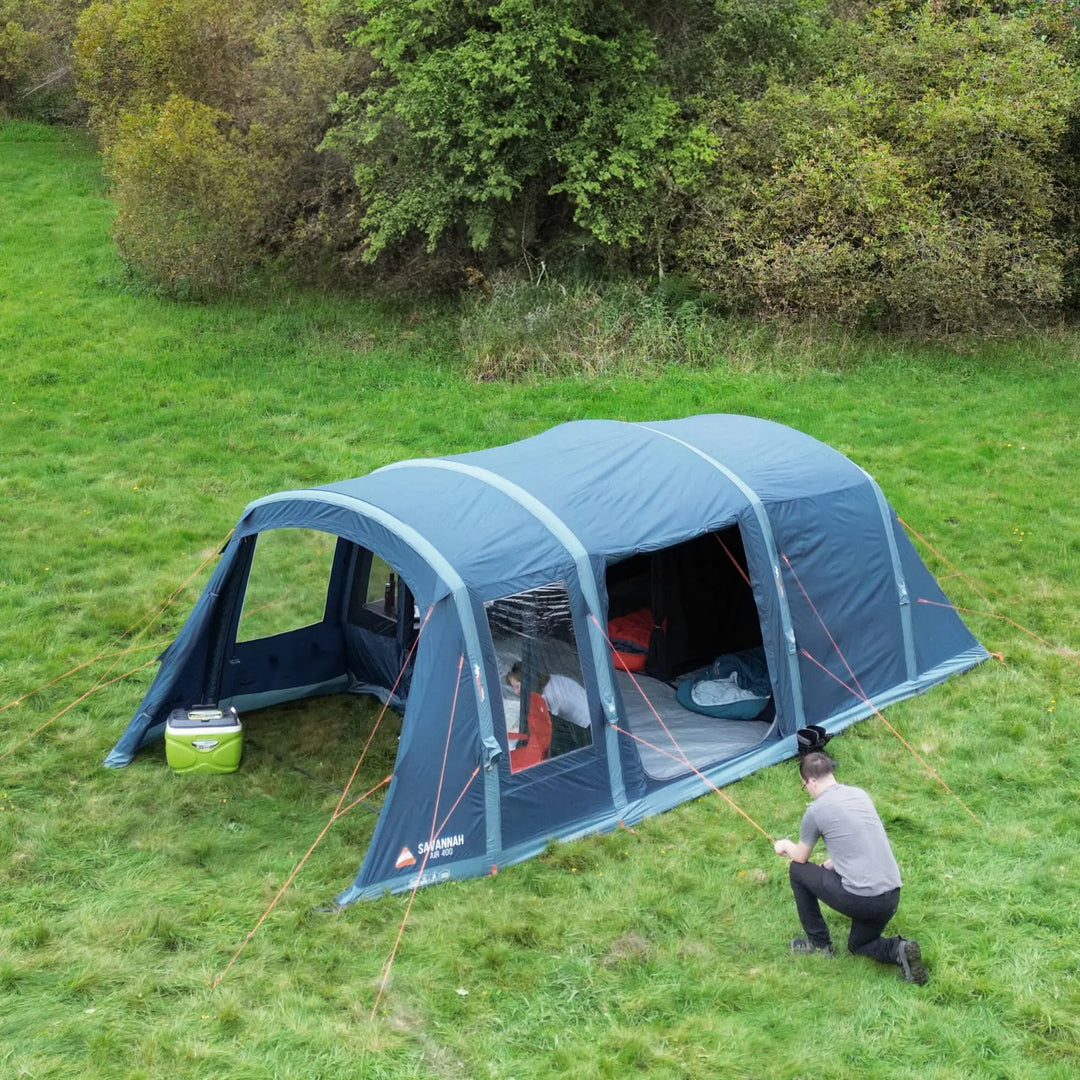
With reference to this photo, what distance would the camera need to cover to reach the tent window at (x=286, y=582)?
27.5 ft

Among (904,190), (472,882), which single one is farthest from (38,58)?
(472,882)

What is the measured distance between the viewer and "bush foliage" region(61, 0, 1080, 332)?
1561cm

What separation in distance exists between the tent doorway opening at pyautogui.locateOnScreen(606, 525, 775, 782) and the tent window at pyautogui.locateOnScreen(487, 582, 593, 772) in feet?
3.94

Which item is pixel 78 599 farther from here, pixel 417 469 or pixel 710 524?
pixel 710 524

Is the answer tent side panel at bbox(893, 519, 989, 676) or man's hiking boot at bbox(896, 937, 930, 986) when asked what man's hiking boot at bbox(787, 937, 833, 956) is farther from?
tent side panel at bbox(893, 519, 989, 676)

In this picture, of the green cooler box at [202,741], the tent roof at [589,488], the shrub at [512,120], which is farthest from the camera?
the shrub at [512,120]

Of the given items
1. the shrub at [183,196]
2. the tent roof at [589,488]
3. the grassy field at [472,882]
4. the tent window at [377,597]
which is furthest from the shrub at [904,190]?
the tent window at [377,597]

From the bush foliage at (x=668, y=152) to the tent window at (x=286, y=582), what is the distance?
27.2ft

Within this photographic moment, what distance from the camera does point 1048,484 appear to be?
1261cm

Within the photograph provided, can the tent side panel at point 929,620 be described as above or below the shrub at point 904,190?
below

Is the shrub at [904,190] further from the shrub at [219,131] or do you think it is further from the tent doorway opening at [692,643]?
the tent doorway opening at [692,643]

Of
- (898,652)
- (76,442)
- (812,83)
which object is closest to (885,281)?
(812,83)

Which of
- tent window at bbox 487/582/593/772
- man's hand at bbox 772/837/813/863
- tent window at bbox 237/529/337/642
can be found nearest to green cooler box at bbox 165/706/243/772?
tent window at bbox 237/529/337/642

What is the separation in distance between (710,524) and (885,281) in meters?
9.01
